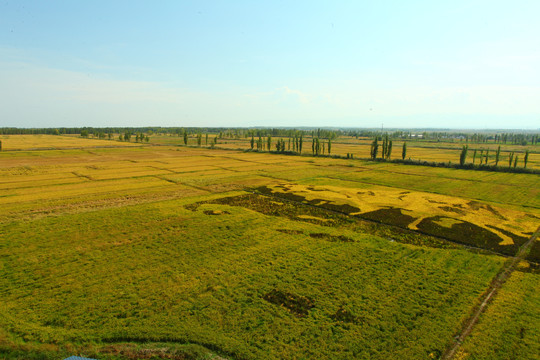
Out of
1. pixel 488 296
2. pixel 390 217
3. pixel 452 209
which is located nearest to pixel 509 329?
pixel 488 296

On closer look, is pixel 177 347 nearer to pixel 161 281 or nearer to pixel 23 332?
pixel 161 281

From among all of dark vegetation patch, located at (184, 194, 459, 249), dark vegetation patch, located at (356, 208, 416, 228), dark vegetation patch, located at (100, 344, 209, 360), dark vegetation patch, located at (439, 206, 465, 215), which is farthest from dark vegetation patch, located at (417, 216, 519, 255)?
dark vegetation patch, located at (100, 344, 209, 360)

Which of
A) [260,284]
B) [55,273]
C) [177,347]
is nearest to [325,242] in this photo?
[260,284]

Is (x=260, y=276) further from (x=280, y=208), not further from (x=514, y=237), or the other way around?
(x=514, y=237)

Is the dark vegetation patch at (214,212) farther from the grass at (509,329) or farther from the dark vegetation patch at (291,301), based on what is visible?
the grass at (509,329)

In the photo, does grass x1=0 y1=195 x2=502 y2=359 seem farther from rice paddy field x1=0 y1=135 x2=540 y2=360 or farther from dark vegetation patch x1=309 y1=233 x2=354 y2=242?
dark vegetation patch x1=309 y1=233 x2=354 y2=242

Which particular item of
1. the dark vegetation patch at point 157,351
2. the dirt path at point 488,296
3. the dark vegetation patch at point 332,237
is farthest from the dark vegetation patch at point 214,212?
the dirt path at point 488,296

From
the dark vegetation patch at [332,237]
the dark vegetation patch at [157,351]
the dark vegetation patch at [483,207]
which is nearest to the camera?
the dark vegetation patch at [157,351]

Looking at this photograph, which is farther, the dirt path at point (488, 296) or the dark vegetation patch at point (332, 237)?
the dark vegetation patch at point (332, 237)
